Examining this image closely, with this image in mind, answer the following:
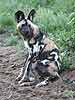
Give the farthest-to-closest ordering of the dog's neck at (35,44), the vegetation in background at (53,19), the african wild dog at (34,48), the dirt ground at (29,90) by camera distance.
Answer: the vegetation in background at (53,19) < the dog's neck at (35,44) < the african wild dog at (34,48) < the dirt ground at (29,90)

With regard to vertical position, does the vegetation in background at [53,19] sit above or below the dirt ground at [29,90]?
above

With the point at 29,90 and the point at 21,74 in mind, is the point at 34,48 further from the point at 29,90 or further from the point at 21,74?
the point at 29,90

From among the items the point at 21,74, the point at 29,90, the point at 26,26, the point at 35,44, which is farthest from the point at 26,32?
the point at 29,90

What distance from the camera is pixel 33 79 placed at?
22.9ft

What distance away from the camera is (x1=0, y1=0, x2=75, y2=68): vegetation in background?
7837mm

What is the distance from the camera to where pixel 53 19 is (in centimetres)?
1023

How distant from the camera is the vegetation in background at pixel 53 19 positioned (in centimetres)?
784

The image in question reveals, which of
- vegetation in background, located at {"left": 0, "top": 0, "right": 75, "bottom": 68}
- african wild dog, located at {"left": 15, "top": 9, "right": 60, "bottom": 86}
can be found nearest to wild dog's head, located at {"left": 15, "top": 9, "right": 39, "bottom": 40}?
african wild dog, located at {"left": 15, "top": 9, "right": 60, "bottom": 86}

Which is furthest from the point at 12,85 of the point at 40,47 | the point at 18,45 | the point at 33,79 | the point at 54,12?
the point at 54,12

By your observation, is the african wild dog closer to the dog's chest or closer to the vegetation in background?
the dog's chest

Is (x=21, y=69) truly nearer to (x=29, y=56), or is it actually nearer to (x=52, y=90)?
(x=29, y=56)

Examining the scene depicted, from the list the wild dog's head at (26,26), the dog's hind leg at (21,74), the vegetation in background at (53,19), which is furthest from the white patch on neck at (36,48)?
the vegetation in background at (53,19)

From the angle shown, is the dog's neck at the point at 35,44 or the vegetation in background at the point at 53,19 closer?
the dog's neck at the point at 35,44

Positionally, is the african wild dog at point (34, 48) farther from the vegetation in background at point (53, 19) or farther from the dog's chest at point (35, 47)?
the vegetation in background at point (53, 19)
